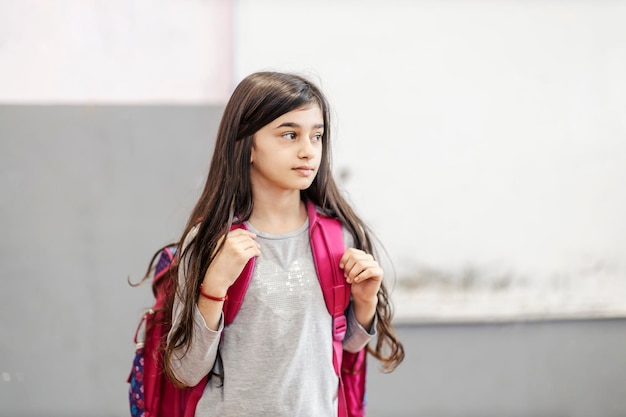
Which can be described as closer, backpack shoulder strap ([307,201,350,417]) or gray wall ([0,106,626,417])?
backpack shoulder strap ([307,201,350,417])

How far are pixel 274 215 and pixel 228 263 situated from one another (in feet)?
0.55

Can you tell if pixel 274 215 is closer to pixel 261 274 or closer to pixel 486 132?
pixel 261 274

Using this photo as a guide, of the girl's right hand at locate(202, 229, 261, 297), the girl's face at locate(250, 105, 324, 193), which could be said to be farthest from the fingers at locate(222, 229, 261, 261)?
the girl's face at locate(250, 105, 324, 193)

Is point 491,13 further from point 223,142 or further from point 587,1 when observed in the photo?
point 223,142

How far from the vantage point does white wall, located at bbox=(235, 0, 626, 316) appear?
6.80ft

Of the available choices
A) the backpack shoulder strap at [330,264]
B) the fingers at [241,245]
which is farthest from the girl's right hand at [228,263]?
the backpack shoulder strap at [330,264]

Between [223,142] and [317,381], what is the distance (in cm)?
51

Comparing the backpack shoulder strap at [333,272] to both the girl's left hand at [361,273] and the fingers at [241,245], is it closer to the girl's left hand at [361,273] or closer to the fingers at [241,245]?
the girl's left hand at [361,273]

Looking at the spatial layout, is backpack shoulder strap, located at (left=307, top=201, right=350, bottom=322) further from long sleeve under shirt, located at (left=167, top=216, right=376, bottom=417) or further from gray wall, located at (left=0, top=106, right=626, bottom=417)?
gray wall, located at (left=0, top=106, right=626, bottom=417)

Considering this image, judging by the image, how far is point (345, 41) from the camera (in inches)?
81.1

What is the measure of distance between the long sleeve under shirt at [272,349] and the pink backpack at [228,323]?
0.07ft

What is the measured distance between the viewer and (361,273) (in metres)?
1.17

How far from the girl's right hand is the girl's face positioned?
5.7 inches

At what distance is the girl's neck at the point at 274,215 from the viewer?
124 cm
